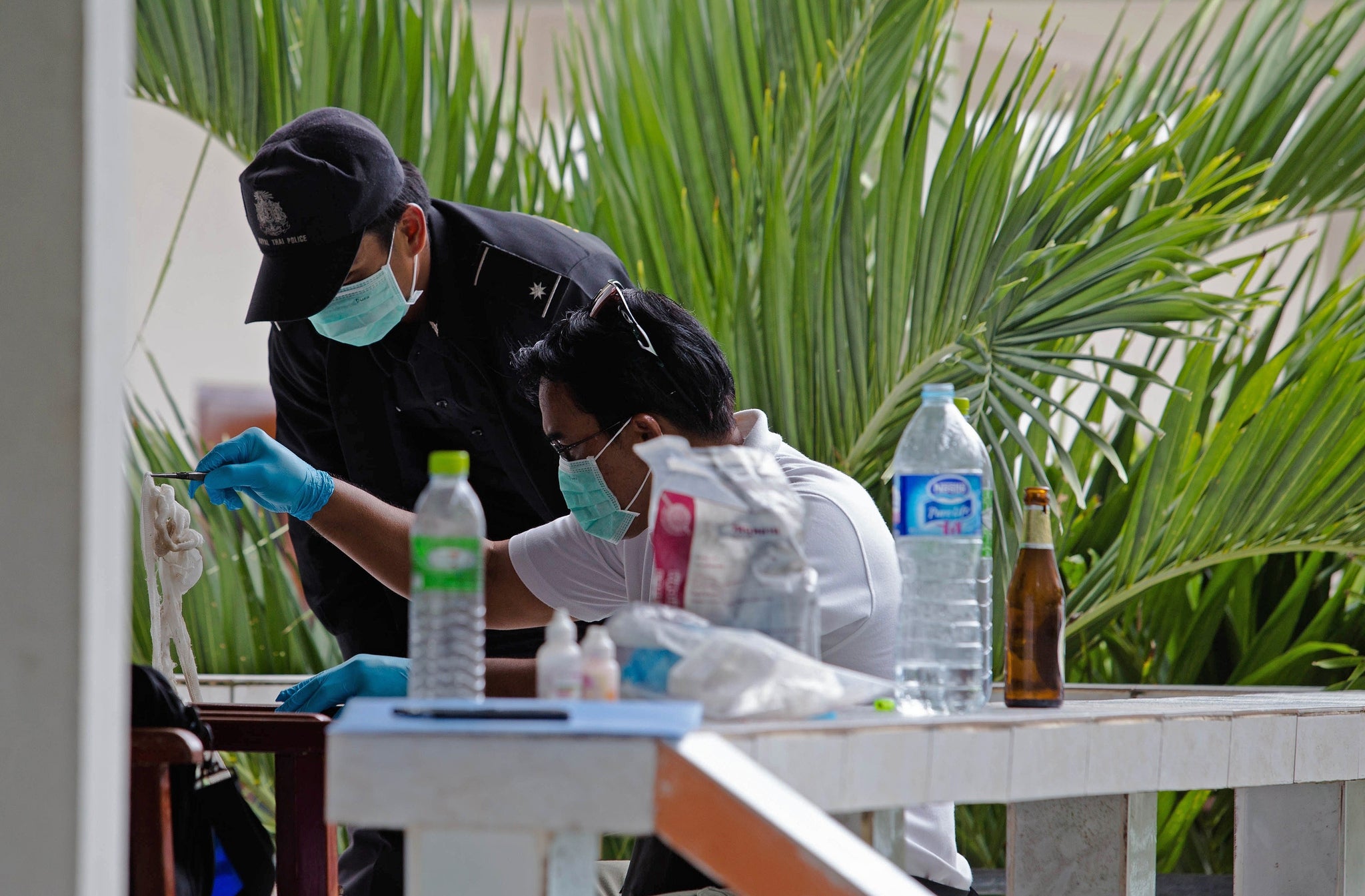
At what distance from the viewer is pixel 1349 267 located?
5.20m

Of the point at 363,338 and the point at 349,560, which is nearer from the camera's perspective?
the point at 363,338

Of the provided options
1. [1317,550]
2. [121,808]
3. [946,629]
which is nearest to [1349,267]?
[1317,550]

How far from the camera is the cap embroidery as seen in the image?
1968mm

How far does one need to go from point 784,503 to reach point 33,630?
578mm

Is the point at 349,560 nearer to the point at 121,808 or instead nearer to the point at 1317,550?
the point at 121,808

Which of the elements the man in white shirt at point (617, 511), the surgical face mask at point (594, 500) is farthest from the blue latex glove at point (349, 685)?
the surgical face mask at point (594, 500)

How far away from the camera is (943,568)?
1303 mm

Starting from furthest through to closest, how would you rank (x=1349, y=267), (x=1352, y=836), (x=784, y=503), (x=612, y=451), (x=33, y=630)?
1. (x=1349, y=267)
2. (x=612, y=451)
3. (x=1352, y=836)
4. (x=784, y=503)
5. (x=33, y=630)

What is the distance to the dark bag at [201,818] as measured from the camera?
1289 millimetres

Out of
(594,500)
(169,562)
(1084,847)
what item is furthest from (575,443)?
(1084,847)

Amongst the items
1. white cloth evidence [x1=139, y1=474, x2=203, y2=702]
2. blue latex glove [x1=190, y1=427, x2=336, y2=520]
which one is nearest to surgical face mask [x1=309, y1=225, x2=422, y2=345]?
blue latex glove [x1=190, y1=427, x2=336, y2=520]

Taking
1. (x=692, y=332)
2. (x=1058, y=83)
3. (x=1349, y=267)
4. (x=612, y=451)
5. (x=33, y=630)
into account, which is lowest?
(x=33, y=630)

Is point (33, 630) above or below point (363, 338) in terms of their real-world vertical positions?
below

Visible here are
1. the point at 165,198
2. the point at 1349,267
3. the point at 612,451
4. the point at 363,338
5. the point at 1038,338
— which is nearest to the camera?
the point at 612,451
